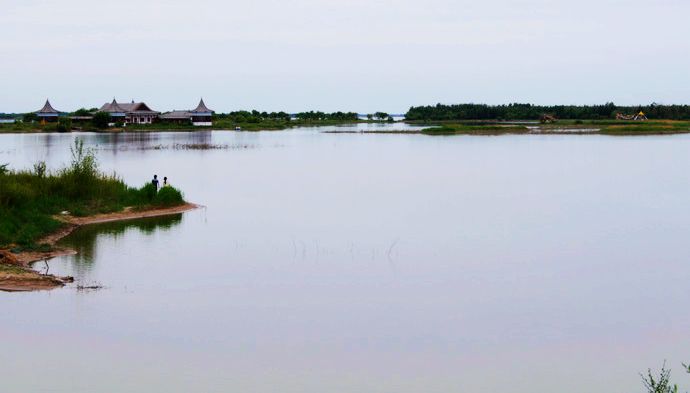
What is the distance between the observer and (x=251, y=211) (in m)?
19.7

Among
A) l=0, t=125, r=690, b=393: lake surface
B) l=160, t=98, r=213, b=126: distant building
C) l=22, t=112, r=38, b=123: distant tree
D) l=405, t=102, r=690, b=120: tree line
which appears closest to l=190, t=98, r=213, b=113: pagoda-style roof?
l=160, t=98, r=213, b=126: distant building

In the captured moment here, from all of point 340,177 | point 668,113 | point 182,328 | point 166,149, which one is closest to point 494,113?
point 668,113

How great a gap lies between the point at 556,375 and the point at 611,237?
8.10m

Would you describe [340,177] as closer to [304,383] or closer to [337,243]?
[337,243]

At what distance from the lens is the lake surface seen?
863cm

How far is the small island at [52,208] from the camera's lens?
11903mm

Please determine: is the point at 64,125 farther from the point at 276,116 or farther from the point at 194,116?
the point at 276,116

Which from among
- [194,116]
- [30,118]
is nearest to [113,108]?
[194,116]

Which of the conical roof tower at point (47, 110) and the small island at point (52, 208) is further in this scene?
the conical roof tower at point (47, 110)

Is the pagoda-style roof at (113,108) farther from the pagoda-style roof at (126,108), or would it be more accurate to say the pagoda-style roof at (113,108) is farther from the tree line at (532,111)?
the tree line at (532,111)

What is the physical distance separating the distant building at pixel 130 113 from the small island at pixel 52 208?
53.9 metres

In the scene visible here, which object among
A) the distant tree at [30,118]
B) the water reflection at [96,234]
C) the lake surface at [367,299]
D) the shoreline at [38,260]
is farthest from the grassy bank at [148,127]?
the shoreline at [38,260]

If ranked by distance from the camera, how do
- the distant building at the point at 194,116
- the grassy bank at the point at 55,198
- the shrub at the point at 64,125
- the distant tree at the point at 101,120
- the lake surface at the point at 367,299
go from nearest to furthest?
1. the lake surface at the point at 367,299
2. the grassy bank at the point at 55,198
3. the shrub at the point at 64,125
4. the distant tree at the point at 101,120
5. the distant building at the point at 194,116

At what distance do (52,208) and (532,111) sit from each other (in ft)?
282
